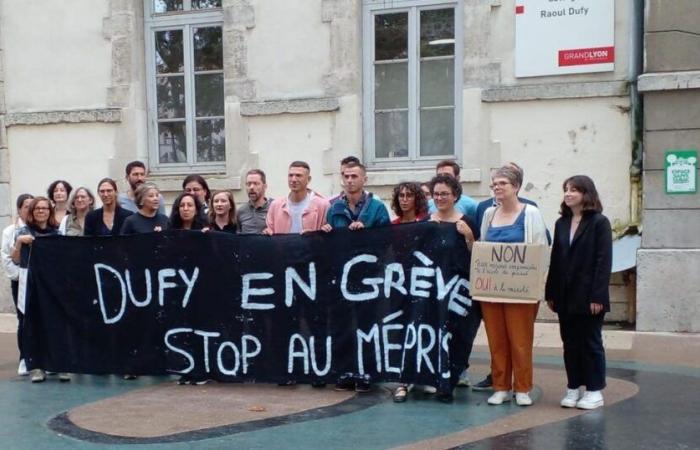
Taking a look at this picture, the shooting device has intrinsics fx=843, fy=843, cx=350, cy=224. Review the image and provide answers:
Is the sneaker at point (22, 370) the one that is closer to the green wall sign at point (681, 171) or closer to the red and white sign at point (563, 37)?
the red and white sign at point (563, 37)

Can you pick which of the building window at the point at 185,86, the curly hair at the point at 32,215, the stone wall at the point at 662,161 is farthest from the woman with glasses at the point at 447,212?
the building window at the point at 185,86

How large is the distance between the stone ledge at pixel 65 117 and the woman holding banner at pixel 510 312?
21.4ft

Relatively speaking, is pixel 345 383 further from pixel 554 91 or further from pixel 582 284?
pixel 554 91

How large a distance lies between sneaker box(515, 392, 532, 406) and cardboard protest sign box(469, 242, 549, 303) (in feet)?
2.41

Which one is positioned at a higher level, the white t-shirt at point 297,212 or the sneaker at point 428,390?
the white t-shirt at point 297,212

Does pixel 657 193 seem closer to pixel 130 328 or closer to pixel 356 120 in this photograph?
pixel 356 120

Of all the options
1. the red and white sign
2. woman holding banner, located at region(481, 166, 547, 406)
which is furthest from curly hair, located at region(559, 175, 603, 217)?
the red and white sign

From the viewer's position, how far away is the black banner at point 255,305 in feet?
20.9

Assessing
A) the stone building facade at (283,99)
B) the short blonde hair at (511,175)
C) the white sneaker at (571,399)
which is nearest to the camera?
the short blonde hair at (511,175)

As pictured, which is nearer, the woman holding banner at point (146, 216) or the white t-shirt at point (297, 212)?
the white t-shirt at point (297, 212)

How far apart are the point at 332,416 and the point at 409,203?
1713 mm

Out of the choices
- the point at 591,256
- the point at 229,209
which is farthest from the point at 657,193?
the point at 229,209

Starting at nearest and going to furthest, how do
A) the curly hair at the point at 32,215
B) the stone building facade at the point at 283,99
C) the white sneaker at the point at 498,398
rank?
the white sneaker at the point at 498,398 < the curly hair at the point at 32,215 < the stone building facade at the point at 283,99

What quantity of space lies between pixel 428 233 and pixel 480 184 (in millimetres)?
3483
